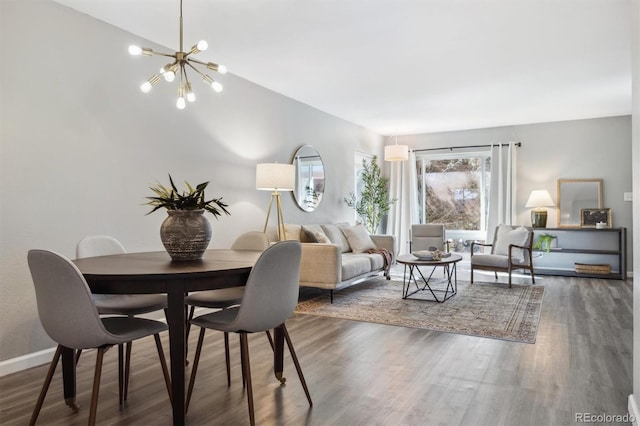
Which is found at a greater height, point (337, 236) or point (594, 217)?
point (594, 217)

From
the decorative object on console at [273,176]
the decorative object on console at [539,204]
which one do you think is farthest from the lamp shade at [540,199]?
the decorative object on console at [273,176]

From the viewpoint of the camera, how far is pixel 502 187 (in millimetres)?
7895

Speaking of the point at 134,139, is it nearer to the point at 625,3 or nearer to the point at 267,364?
the point at 267,364

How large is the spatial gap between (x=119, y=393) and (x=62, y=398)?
0.32 meters

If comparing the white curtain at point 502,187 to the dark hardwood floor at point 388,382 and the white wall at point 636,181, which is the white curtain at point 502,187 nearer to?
the dark hardwood floor at point 388,382

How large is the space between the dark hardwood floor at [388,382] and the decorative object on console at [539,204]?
3.56m

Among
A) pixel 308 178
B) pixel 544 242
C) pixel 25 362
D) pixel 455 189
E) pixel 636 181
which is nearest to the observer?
pixel 636 181

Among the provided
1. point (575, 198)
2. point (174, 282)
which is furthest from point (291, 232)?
point (575, 198)

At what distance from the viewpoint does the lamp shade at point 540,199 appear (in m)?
7.15

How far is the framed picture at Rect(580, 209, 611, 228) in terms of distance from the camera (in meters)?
7.08

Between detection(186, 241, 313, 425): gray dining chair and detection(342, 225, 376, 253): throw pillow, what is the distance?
4057mm

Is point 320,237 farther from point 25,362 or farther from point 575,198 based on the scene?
point 575,198

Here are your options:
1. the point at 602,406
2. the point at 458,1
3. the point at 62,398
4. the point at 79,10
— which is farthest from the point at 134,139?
the point at 602,406

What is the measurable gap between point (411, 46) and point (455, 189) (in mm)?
4958
